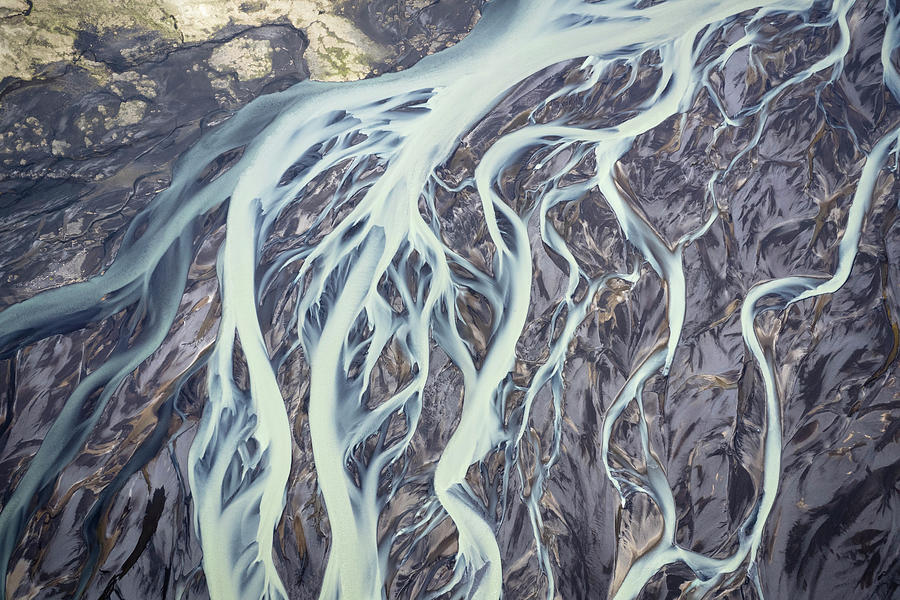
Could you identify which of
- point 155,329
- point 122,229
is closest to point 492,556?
point 155,329

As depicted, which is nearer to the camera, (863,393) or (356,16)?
(863,393)

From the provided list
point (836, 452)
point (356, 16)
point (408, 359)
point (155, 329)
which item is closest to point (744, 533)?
point (836, 452)

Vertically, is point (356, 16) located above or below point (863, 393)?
above

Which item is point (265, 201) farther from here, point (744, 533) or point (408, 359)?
point (744, 533)

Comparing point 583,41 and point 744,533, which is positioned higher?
point 583,41


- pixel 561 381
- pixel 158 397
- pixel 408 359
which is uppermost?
pixel 158 397

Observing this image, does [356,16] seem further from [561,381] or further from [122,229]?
[561,381]
